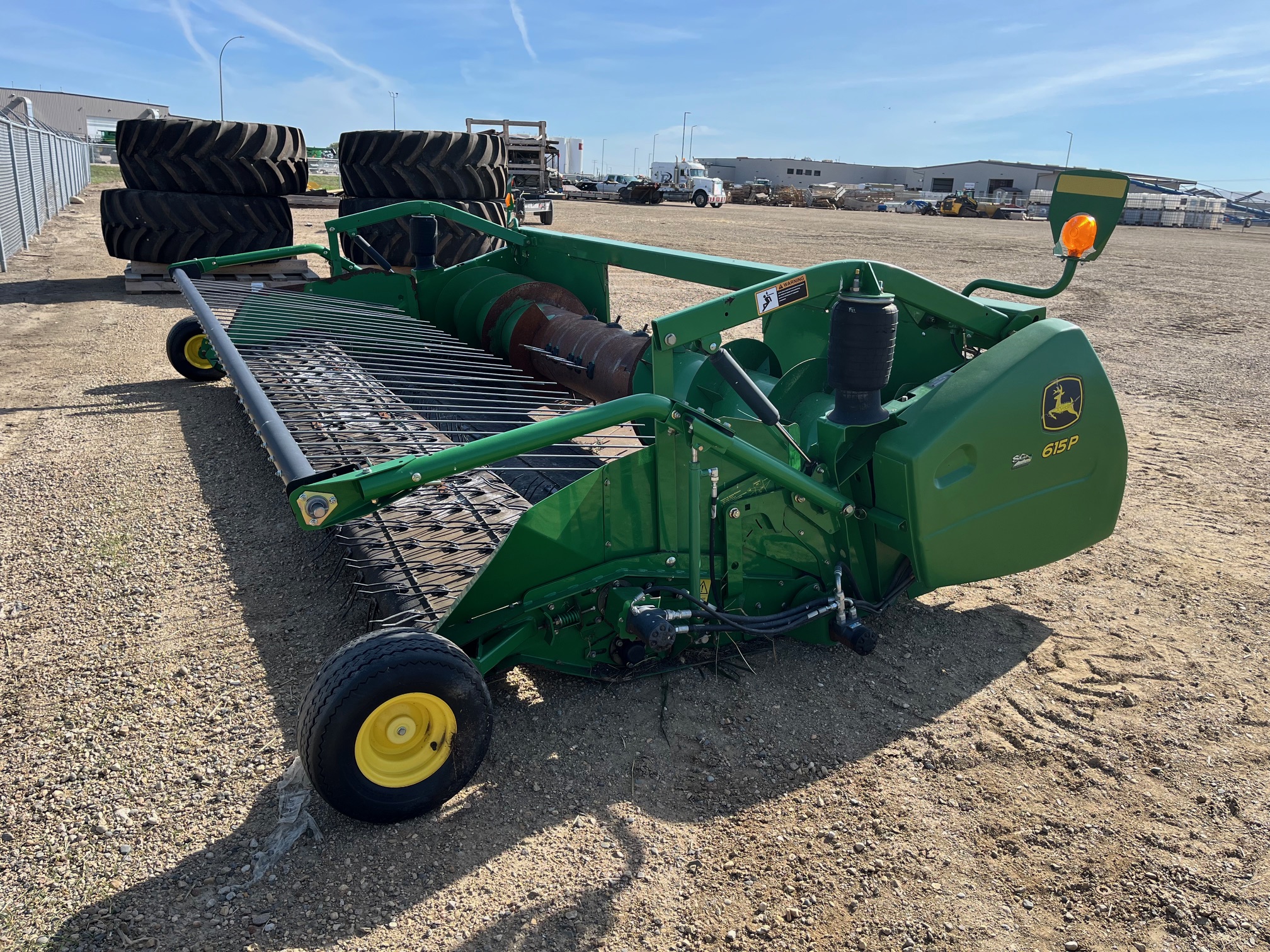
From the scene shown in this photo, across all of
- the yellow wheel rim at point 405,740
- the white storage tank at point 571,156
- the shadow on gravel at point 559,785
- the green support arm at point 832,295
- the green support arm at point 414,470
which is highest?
the white storage tank at point 571,156

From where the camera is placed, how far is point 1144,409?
691 cm

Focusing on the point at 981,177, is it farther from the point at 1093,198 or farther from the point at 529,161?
the point at 1093,198

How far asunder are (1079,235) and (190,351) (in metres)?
5.82

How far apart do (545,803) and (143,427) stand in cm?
432

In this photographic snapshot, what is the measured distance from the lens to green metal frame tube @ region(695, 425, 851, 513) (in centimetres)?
278

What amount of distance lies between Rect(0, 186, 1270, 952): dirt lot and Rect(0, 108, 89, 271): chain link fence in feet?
34.5

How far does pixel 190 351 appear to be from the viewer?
6562 mm

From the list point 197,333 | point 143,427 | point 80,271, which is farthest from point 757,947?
point 80,271

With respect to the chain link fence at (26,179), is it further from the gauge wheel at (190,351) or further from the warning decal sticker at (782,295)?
the warning decal sticker at (782,295)

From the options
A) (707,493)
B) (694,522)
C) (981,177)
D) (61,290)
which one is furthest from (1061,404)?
(981,177)

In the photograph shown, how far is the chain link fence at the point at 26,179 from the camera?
12.8 metres

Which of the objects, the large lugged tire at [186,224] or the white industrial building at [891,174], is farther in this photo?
the white industrial building at [891,174]

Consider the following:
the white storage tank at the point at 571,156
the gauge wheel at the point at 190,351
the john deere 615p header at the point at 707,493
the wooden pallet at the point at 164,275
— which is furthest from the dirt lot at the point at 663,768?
the white storage tank at the point at 571,156

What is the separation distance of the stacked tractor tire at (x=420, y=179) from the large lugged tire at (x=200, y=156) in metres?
0.99
